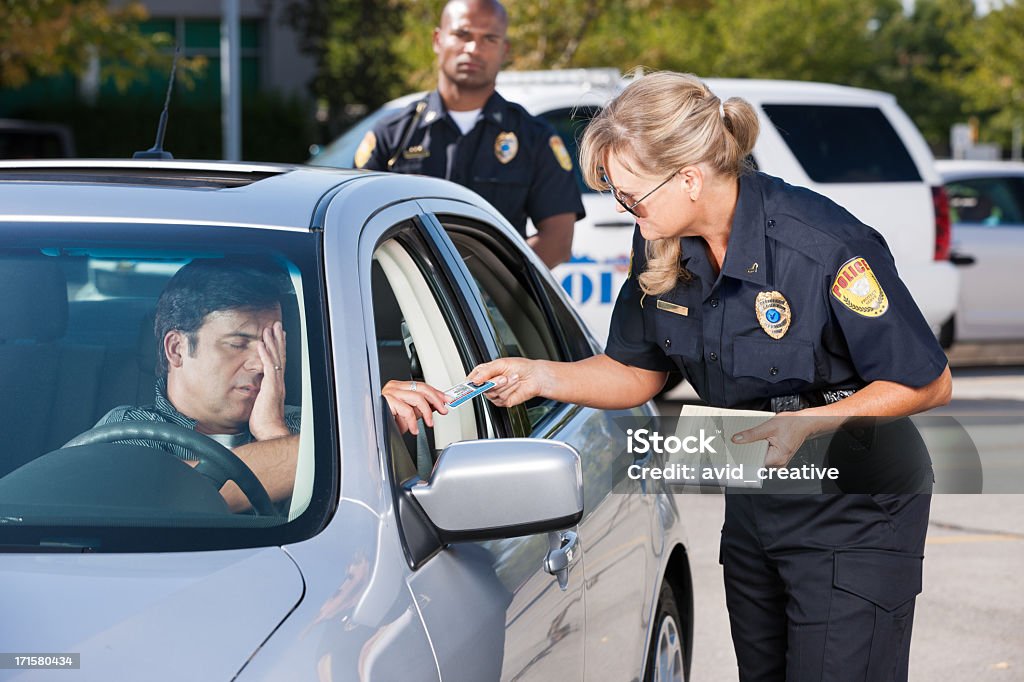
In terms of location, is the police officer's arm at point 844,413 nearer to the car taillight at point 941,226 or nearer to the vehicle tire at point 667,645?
the vehicle tire at point 667,645

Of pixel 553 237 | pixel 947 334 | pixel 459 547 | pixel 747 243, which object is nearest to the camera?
pixel 459 547

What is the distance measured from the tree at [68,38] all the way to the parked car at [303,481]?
1102 centimetres

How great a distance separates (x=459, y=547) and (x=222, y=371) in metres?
0.51

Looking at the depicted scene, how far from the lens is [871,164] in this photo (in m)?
10.0

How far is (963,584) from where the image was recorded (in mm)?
6000

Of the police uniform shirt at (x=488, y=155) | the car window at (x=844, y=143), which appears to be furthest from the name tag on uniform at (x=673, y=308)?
the car window at (x=844, y=143)

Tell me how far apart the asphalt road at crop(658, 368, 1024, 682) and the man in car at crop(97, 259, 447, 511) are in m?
1.42

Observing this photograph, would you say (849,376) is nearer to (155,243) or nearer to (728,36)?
(155,243)

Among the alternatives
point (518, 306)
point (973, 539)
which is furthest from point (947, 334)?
point (518, 306)

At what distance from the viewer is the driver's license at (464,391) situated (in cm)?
263

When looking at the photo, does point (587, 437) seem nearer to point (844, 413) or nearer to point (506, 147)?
point (844, 413)

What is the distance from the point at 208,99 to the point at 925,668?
69.0 feet

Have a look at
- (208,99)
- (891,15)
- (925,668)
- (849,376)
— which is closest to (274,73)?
(208,99)

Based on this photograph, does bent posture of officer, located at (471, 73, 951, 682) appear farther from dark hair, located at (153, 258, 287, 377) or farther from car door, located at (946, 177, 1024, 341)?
car door, located at (946, 177, 1024, 341)
